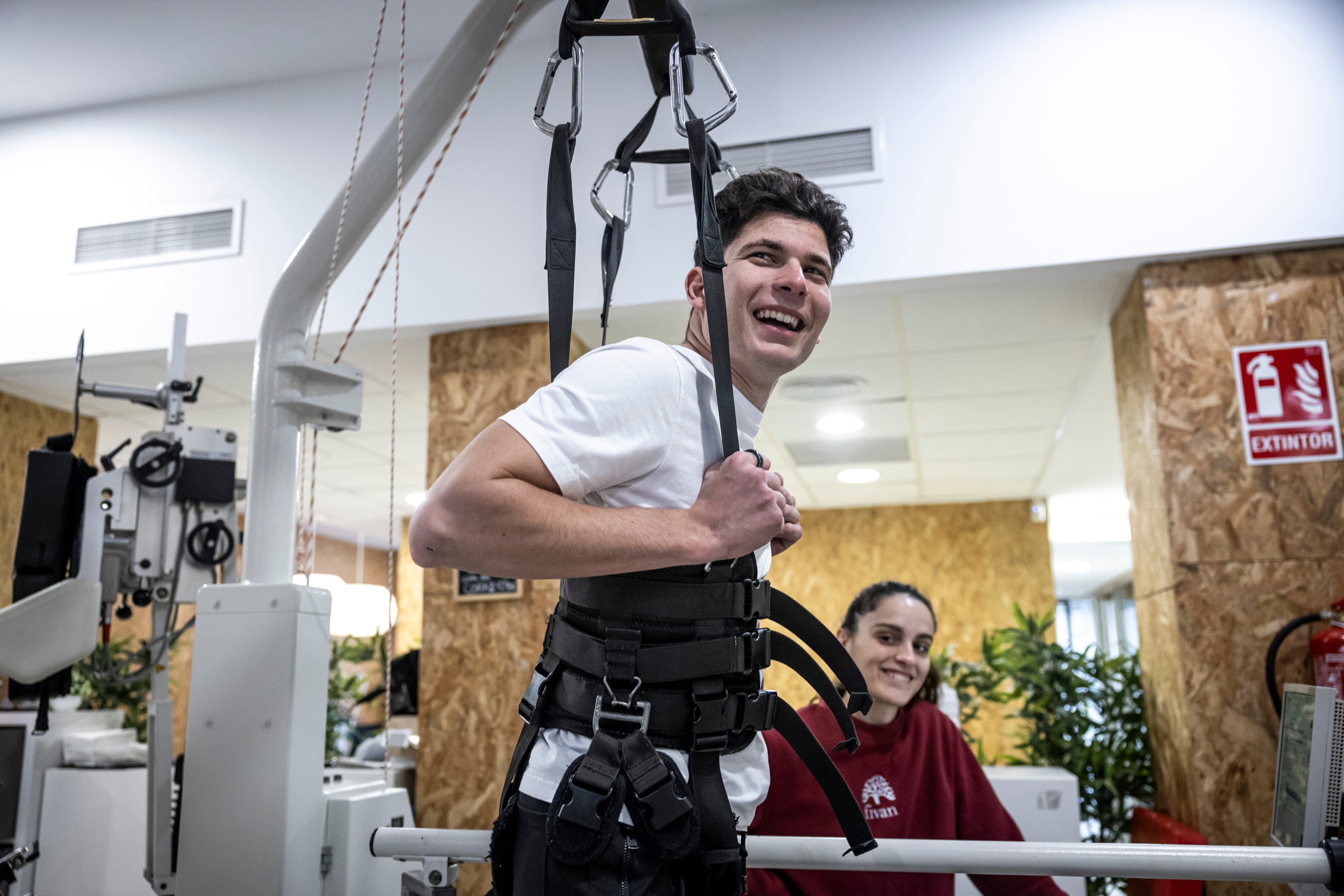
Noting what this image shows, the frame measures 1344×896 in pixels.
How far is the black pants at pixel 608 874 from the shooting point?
94 centimetres

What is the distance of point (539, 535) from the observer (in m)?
0.90

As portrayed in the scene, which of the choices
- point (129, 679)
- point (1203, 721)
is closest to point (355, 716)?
point (129, 679)

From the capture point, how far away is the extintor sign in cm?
317

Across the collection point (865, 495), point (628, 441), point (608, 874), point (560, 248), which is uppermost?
point (865, 495)

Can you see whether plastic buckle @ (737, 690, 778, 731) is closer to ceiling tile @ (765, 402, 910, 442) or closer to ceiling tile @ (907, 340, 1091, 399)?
ceiling tile @ (907, 340, 1091, 399)

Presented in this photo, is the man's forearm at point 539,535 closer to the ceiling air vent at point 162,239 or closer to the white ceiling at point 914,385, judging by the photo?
the white ceiling at point 914,385

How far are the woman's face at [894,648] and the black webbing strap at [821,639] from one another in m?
1.32

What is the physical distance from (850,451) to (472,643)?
3226 millimetres

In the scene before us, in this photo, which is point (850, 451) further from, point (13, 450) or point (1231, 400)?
point (13, 450)

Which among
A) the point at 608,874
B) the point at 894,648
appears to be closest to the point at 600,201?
the point at 608,874

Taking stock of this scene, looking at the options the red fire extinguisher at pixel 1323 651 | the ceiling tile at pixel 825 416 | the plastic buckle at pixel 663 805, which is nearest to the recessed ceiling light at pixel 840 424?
the ceiling tile at pixel 825 416

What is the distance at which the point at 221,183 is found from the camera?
4.32 metres

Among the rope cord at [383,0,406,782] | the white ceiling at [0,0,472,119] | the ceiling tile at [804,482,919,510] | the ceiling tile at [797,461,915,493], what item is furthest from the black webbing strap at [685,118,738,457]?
the ceiling tile at [804,482,919,510]

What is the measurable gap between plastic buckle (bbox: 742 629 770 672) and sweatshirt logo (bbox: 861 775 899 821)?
4.75ft
